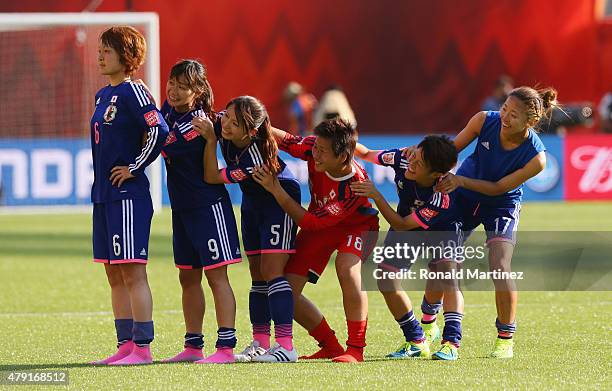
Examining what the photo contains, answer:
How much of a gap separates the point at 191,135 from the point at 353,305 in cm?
129

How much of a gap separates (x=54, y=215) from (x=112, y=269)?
12224 millimetres

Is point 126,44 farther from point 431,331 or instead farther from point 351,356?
point 431,331

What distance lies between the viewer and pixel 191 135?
278 inches

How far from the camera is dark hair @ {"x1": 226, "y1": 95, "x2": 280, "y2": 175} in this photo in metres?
6.98

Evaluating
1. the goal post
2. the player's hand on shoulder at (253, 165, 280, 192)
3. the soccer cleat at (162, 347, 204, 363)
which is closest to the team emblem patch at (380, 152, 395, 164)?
the player's hand on shoulder at (253, 165, 280, 192)

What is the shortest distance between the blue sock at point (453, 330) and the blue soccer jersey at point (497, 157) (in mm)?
704

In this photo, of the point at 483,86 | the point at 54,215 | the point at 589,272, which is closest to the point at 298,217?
the point at 589,272

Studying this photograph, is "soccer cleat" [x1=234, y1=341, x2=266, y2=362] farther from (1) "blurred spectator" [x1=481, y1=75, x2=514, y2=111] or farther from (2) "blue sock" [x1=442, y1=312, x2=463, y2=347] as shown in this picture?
(1) "blurred spectator" [x1=481, y1=75, x2=514, y2=111]

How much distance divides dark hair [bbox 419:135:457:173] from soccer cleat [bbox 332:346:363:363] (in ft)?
3.51

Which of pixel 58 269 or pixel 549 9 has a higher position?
pixel 549 9

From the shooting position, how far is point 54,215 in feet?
62.5

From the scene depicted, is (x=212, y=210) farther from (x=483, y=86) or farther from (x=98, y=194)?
(x=483, y=86)

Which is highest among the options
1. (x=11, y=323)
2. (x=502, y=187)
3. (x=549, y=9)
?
(x=549, y=9)

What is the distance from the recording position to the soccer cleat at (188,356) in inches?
278
